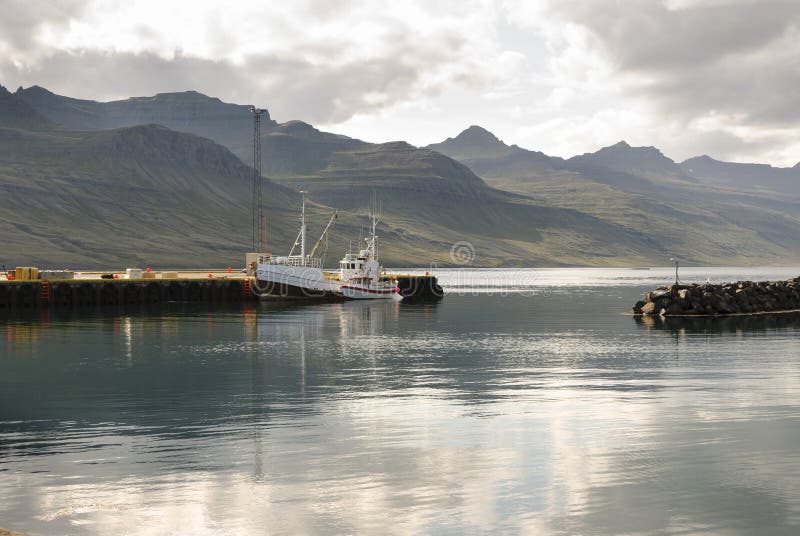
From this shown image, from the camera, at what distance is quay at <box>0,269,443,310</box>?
109 meters

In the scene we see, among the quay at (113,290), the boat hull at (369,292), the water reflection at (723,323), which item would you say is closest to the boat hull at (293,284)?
the boat hull at (369,292)

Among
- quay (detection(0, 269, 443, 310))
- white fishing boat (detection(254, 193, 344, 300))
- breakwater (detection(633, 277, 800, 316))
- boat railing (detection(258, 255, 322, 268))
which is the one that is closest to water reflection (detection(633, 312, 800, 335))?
breakwater (detection(633, 277, 800, 316))

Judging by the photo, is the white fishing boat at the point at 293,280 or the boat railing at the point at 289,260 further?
the boat railing at the point at 289,260

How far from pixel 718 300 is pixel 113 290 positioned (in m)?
77.8

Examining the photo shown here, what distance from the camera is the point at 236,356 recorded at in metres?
57.5

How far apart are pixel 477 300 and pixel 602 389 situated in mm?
101297

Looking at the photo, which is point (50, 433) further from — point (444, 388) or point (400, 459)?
point (444, 388)

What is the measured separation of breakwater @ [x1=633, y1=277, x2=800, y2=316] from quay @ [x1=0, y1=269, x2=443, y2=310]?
57427mm

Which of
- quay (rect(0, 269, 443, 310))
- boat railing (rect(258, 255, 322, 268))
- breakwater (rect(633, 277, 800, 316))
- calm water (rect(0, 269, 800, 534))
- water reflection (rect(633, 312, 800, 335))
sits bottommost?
calm water (rect(0, 269, 800, 534))

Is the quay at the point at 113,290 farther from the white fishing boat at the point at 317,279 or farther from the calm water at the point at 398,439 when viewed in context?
the calm water at the point at 398,439

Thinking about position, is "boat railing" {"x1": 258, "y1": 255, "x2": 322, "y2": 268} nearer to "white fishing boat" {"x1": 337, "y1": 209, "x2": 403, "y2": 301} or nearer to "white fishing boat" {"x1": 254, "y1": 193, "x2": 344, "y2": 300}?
"white fishing boat" {"x1": 254, "y1": 193, "x2": 344, "y2": 300}

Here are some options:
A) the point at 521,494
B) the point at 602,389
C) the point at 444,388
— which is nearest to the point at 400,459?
the point at 521,494

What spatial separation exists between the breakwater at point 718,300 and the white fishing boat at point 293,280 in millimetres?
46545

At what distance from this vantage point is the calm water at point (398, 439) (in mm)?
20750
